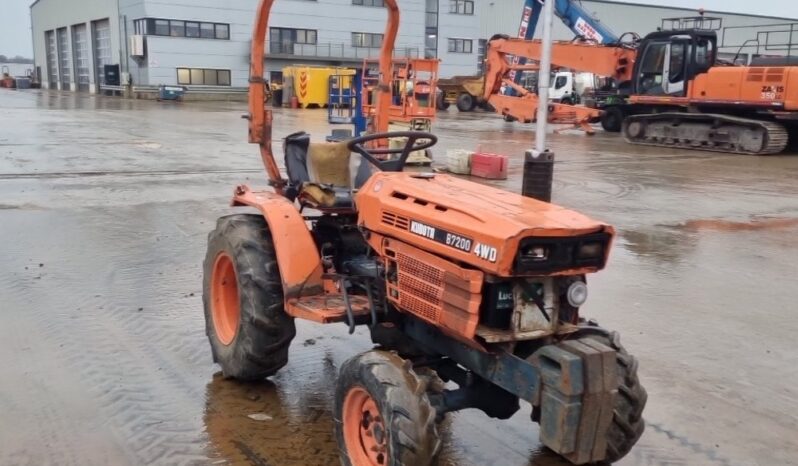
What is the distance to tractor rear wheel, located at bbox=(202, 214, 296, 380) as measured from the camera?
4.14 meters

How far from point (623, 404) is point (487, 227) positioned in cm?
93

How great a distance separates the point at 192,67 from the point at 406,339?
42.0 meters

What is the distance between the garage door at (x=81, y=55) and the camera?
173 ft

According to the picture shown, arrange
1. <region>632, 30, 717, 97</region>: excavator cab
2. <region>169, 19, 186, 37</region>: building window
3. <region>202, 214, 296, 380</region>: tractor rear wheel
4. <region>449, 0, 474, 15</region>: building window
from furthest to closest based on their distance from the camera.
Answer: <region>449, 0, 474, 15</region>: building window
<region>169, 19, 186, 37</region>: building window
<region>632, 30, 717, 97</region>: excavator cab
<region>202, 214, 296, 380</region>: tractor rear wheel

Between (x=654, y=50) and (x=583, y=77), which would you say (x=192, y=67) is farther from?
(x=654, y=50)

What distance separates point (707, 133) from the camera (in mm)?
19156

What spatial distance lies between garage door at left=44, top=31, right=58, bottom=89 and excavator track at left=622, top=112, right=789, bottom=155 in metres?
51.0

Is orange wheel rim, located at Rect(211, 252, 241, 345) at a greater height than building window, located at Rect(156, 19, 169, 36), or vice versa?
building window, located at Rect(156, 19, 169, 36)

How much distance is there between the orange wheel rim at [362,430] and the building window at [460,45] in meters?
50.7

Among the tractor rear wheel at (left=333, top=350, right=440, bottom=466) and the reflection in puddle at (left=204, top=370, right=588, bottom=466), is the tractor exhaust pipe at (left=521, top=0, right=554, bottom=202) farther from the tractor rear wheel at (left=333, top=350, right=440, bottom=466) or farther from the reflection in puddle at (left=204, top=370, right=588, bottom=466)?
the tractor rear wheel at (left=333, top=350, right=440, bottom=466)

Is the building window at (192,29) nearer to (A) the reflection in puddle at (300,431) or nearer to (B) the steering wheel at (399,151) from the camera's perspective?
(A) the reflection in puddle at (300,431)

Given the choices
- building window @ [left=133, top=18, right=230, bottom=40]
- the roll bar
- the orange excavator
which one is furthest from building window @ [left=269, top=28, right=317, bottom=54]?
the roll bar

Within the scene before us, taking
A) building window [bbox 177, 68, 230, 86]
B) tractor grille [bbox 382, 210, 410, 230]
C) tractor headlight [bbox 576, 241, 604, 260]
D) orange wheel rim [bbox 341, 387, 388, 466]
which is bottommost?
orange wheel rim [bbox 341, 387, 388, 466]

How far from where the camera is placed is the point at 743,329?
5734 millimetres
